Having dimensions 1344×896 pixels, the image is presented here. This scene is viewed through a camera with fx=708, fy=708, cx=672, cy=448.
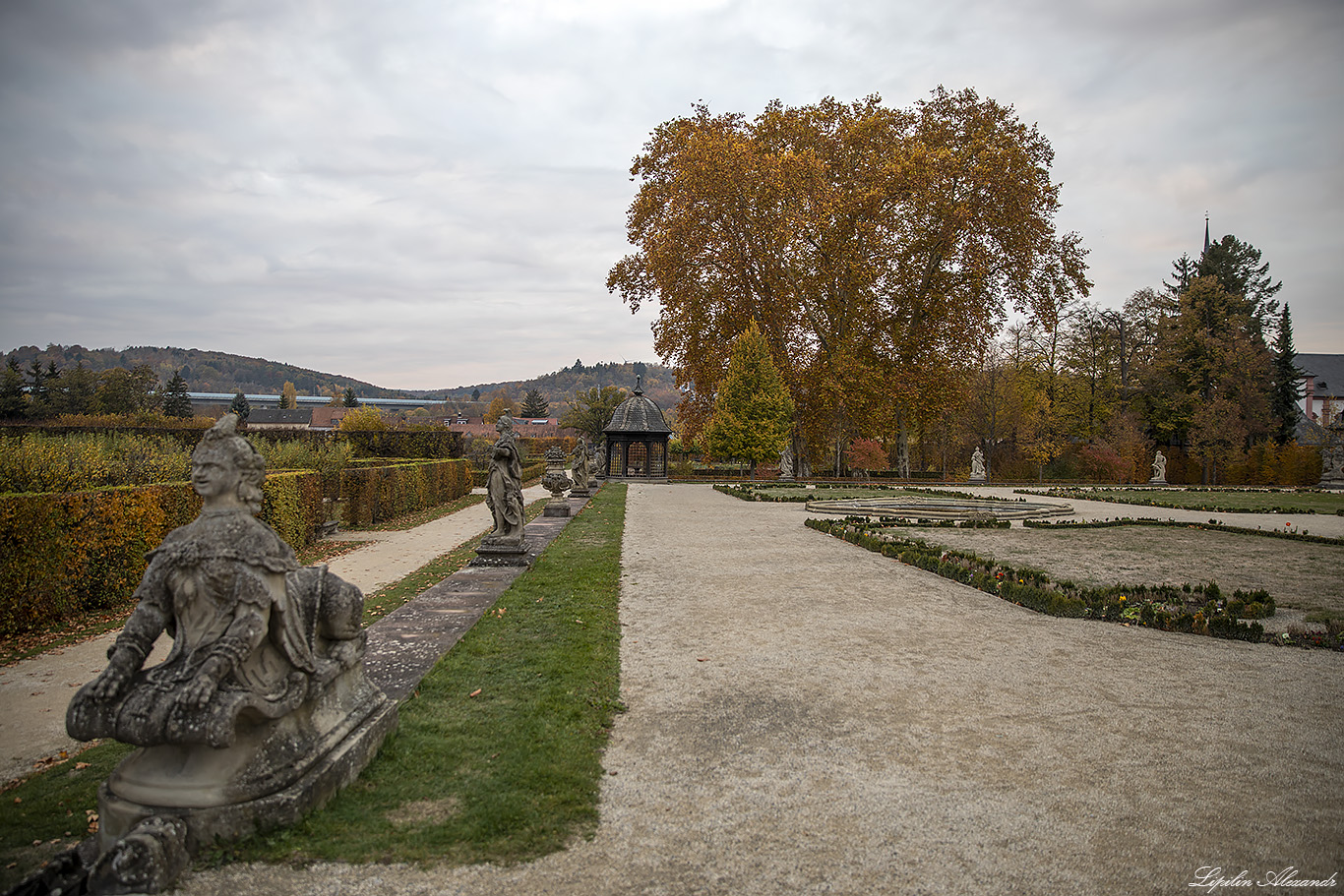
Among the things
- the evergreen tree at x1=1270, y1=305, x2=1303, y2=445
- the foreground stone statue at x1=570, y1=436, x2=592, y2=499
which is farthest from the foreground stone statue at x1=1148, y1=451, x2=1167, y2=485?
the foreground stone statue at x1=570, y1=436, x2=592, y2=499

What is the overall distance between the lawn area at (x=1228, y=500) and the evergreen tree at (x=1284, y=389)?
11.1m

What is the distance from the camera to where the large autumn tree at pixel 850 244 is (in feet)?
87.1

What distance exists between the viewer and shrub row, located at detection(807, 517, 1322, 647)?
21.4ft

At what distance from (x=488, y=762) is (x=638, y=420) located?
2750 cm

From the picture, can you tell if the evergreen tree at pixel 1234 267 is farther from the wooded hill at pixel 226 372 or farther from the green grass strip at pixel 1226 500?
the wooded hill at pixel 226 372

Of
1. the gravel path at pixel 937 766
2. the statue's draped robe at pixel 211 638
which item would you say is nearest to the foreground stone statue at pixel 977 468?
the gravel path at pixel 937 766

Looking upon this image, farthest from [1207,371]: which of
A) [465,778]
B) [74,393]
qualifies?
[74,393]

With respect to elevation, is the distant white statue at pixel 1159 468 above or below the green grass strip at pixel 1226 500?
above

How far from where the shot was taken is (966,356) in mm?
28656

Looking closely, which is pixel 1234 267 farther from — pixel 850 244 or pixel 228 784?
pixel 228 784

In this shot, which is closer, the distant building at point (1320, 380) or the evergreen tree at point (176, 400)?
the evergreen tree at point (176, 400)

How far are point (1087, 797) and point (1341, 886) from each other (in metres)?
0.87

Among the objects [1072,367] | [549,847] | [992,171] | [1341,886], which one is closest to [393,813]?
[549,847]

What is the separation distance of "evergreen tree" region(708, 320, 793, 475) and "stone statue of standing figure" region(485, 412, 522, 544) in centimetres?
1970
